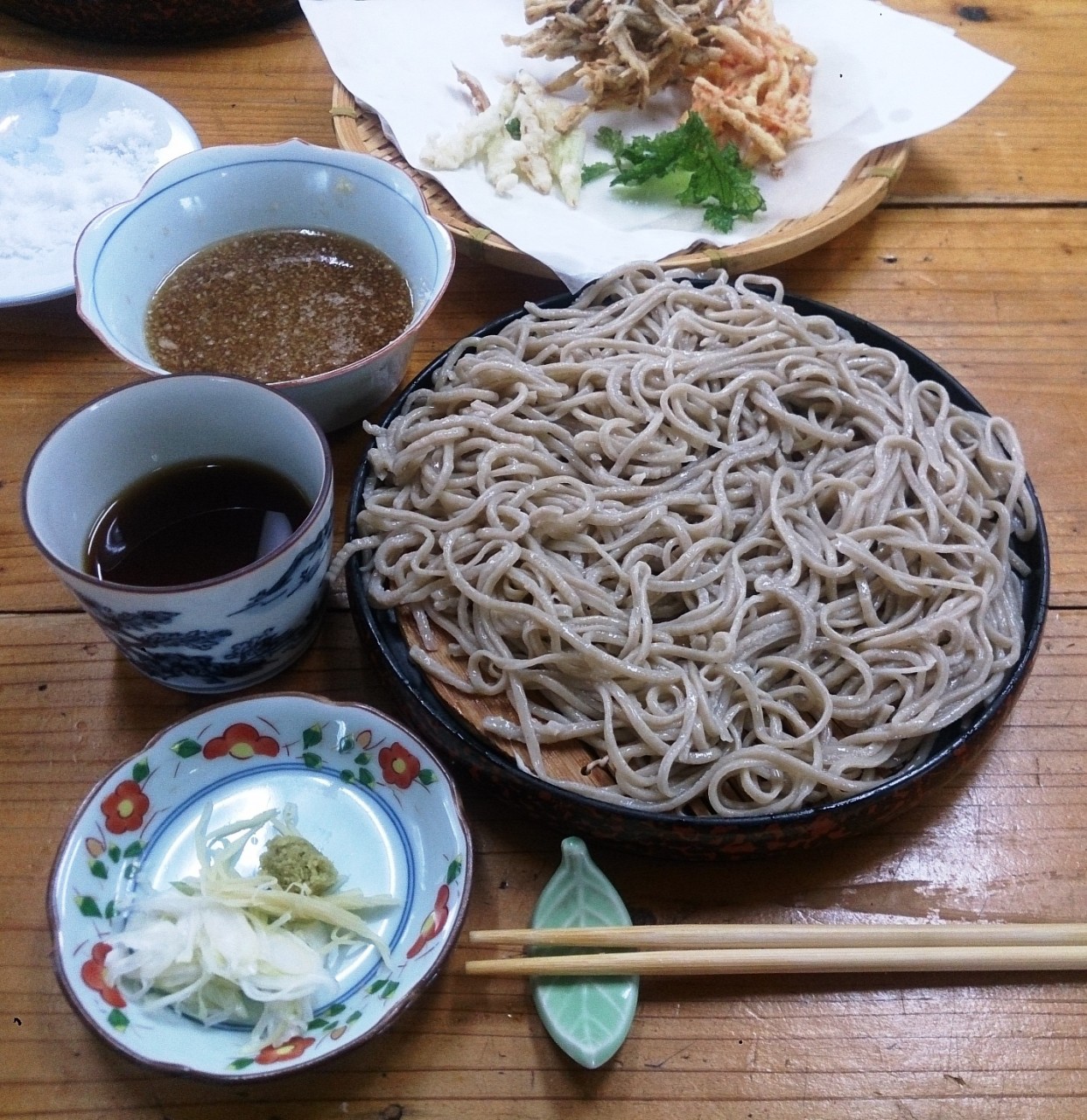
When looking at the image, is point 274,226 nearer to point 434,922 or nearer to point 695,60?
point 695,60

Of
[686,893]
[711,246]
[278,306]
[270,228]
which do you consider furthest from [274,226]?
[686,893]

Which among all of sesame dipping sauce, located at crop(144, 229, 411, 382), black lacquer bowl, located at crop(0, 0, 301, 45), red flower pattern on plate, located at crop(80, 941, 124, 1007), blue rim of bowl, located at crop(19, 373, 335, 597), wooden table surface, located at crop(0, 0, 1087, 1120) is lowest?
wooden table surface, located at crop(0, 0, 1087, 1120)

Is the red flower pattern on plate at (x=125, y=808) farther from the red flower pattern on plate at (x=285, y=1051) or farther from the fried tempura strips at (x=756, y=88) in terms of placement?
the fried tempura strips at (x=756, y=88)

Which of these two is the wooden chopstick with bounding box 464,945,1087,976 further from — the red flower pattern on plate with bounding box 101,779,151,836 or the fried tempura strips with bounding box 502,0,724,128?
the fried tempura strips with bounding box 502,0,724,128

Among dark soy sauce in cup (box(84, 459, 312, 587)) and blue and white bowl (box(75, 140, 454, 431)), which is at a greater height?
blue and white bowl (box(75, 140, 454, 431))

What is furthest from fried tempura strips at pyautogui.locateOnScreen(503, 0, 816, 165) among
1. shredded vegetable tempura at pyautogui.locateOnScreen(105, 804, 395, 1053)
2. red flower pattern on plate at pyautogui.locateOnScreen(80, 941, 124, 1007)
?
red flower pattern on plate at pyautogui.locateOnScreen(80, 941, 124, 1007)

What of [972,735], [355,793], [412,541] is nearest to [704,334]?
[412,541]
